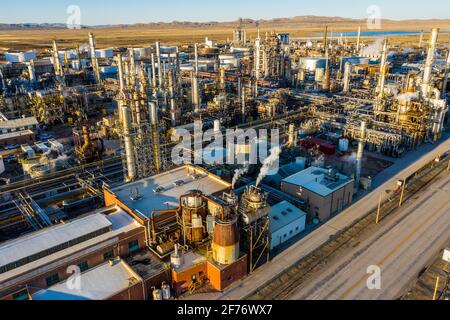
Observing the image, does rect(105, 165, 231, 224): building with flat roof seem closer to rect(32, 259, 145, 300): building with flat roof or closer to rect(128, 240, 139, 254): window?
rect(128, 240, 139, 254): window

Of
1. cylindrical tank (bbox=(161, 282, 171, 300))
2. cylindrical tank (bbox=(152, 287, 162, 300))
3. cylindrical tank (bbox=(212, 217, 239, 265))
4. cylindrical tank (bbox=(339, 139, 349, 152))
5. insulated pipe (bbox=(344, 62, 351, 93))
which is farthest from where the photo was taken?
insulated pipe (bbox=(344, 62, 351, 93))

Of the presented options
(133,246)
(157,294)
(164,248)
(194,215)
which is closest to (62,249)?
(133,246)

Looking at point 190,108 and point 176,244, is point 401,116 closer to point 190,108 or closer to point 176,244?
point 190,108

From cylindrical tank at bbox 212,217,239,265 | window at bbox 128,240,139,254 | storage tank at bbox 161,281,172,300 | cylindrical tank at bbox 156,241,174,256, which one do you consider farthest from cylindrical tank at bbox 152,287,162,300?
cylindrical tank at bbox 212,217,239,265

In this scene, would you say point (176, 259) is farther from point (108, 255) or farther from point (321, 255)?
point (321, 255)

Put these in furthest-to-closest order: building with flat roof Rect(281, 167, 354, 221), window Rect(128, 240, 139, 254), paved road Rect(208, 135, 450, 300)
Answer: building with flat roof Rect(281, 167, 354, 221), window Rect(128, 240, 139, 254), paved road Rect(208, 135, 450, 300)

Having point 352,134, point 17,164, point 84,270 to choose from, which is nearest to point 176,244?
point 84,270
